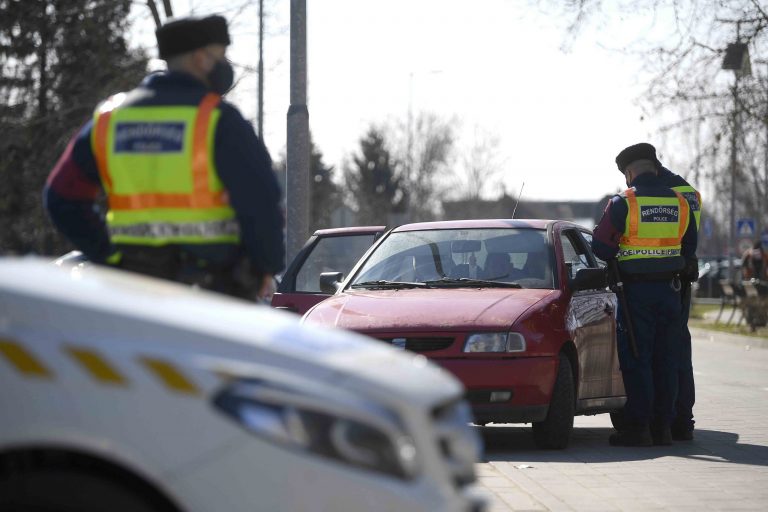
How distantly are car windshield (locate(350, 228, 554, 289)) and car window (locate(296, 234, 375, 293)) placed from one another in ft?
4.58

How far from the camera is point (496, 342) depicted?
907cm

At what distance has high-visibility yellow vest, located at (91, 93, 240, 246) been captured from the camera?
4.62 m

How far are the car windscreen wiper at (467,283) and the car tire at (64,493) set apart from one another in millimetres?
6917

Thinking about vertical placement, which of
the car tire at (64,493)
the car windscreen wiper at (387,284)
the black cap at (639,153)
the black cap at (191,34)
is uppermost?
the black cap at (191,34)

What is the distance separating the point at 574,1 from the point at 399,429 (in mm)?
17656

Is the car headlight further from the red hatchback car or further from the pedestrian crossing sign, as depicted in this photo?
the pedestrian crossing sign

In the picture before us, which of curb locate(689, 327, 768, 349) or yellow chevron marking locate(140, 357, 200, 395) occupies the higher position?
yellow chevron marking locate(140, 357, 200, 395)

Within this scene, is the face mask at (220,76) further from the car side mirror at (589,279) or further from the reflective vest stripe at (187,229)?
the car side mirror at (589,279)

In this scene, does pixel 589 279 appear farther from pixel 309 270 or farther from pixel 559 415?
pixel 309 270

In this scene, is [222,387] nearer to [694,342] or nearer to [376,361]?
[376,361]

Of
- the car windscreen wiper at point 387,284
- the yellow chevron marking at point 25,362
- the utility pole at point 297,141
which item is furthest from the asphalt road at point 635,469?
the utility pole at point 297,141

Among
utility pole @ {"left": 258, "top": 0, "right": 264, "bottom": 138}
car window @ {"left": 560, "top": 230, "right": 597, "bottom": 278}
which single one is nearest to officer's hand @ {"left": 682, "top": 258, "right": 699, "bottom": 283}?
car window @ {"left": 560, "top": 230, "right": 597, "bottom": 278}

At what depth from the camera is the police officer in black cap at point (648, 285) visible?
386 inches

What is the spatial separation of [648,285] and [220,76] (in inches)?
217
